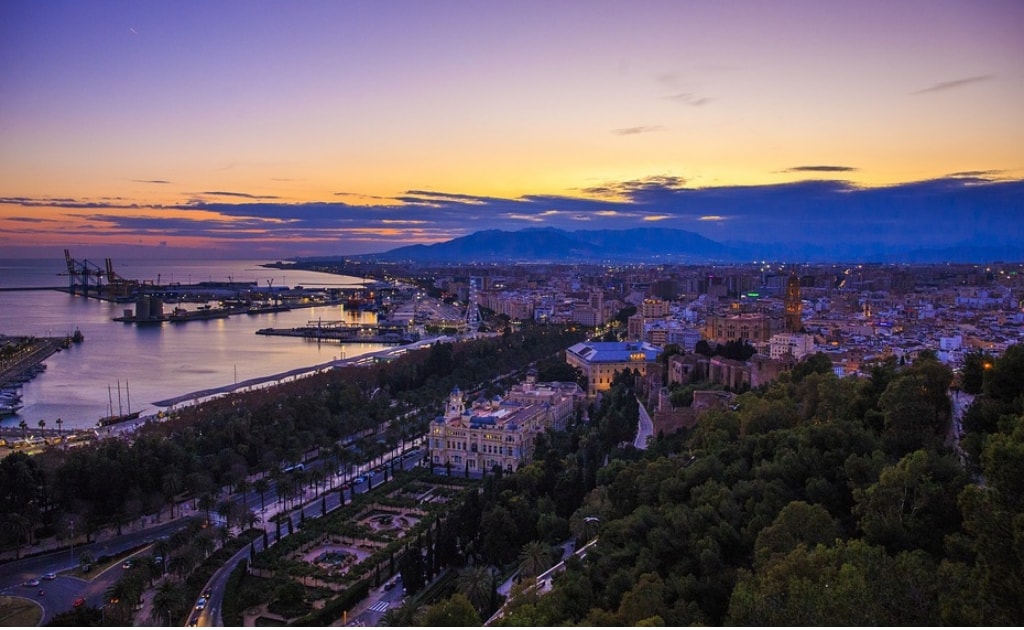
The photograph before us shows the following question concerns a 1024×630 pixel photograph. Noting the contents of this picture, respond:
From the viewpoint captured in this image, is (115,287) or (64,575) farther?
(115,287)

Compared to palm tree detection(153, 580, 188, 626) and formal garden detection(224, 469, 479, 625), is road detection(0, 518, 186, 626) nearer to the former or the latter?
palm tree detection(153, 580, 188, 626)

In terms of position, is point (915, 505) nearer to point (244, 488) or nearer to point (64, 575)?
point (64, 575)

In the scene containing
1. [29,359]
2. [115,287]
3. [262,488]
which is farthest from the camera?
[115,287]

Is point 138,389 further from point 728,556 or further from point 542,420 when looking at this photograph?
point 728,556

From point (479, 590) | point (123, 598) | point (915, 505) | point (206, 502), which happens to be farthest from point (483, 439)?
point (915, 505)

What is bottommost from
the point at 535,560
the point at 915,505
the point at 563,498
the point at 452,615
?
the point at 563,498

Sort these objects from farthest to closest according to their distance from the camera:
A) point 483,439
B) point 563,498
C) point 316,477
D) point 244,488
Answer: point 483,439, point 316,477, point 244,488, point 563,498

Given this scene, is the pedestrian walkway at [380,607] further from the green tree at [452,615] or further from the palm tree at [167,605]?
the green tree at [452,615]
